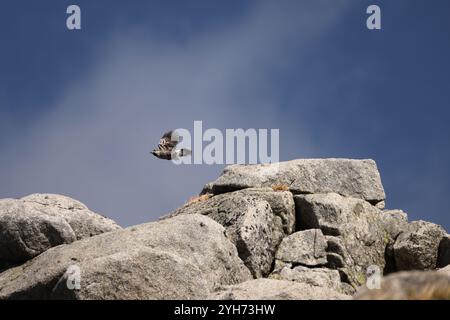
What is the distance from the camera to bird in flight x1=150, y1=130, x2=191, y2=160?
1201 inches

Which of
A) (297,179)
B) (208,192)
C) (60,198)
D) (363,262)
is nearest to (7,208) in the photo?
(60,198)

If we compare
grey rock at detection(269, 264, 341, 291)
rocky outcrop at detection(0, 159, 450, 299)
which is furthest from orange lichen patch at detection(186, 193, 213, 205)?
grey rock at detection(269, 264, 341, 291)

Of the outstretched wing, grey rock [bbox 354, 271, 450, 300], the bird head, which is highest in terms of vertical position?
grey rock [bbox 354, 271, 450, 300]

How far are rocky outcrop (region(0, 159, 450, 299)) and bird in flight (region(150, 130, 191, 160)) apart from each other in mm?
2540

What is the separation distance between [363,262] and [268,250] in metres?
5.24

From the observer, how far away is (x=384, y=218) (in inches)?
1296

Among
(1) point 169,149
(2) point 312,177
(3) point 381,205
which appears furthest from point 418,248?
(1) point 169,149

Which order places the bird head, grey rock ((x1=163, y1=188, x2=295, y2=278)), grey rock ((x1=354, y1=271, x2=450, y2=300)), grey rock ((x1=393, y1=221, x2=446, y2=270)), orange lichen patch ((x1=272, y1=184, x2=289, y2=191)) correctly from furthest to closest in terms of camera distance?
grey rock ((x1=393, y1=221, x2=446, y2=270)) → orange lichen patch ((x1=272, y1=184, x2=289, y2=191)) → the bird head → grey rock ((x1=163, y1=188, x2=295, y2=278)) → grey rock ((x1=354, y1=271, x2=450, y2=300))

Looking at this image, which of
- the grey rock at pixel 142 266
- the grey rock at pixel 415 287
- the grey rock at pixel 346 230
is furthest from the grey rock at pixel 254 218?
the grey rock at pixel 415 287

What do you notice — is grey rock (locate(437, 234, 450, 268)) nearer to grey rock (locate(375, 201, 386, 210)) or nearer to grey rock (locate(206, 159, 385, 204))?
grey rock (locate(375, 201, 386, 210))

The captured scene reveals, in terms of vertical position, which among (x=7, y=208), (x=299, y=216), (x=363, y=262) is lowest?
(x=363, y=262)

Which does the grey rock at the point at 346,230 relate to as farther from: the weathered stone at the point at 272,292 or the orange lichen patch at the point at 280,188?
the weathered stone at the point at 272,292

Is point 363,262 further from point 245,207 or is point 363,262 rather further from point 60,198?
point 60,198

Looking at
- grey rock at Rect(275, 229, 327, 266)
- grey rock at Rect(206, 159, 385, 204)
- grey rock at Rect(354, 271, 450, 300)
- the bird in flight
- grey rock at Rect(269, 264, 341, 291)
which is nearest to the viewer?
grey rock at Rect(354, 271, 450, 300)
